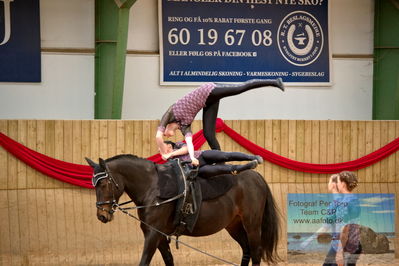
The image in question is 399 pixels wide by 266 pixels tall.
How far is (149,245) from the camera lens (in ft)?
22.6

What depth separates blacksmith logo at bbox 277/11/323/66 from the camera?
11.5 meters

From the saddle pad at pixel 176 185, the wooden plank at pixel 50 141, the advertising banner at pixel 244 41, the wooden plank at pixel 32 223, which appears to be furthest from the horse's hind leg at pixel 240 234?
the advertising banner at pixel 244 41

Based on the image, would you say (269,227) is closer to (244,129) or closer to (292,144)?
(244,129)

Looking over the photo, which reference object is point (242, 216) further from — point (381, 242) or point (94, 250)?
point (381, 242)

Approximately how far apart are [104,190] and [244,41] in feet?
17.0

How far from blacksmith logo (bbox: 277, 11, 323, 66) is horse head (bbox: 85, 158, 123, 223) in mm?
5441

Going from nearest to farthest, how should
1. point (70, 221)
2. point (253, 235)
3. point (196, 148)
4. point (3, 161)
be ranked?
point (253, 235) < point (3, 161) < point (70, 221) < point (196, 148)

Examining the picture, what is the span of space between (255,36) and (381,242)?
369cm

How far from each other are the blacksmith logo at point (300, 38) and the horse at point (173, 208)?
3.90m

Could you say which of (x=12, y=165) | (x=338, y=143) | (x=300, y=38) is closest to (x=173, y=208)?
(x=12, y=165)

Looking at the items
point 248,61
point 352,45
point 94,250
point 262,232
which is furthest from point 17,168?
point 352,45

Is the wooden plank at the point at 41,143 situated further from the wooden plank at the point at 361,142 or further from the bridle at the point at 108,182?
the wooden plank at the point at 361,142

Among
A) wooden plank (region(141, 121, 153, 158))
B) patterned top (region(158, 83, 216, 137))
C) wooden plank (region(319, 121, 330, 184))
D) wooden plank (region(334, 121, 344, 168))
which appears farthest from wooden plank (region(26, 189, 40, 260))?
wooden plank (region(334, 121, 344, 168))

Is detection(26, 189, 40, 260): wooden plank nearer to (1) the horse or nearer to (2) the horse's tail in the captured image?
(1) the horse
